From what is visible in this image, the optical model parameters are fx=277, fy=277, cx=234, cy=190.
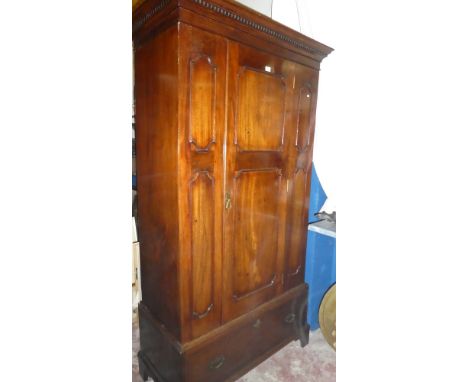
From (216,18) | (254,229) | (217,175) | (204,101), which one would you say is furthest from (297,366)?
(216,18)

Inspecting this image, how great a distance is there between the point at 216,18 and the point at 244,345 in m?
1.61

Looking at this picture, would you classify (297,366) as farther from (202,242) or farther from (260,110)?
(260,110)

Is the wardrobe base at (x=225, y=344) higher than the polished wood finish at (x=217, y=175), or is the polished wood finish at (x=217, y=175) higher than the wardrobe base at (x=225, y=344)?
the polished wood finish at (x=217, y=175)

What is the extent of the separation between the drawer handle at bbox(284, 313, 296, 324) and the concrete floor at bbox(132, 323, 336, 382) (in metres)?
0.23

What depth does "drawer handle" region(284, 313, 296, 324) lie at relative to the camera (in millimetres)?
1747

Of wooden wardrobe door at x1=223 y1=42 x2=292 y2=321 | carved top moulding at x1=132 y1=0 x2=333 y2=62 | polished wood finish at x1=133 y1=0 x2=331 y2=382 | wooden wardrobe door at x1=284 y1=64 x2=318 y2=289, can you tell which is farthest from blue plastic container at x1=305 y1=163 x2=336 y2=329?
carved top moulding at x1=132 y1=0 x2=333 y2=62

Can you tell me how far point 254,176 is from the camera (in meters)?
1.40

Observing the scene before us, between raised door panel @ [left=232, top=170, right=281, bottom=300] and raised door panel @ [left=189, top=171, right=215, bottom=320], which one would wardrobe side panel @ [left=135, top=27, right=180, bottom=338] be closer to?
raised door panel @ [left=189, top=171, right=215, bottom=320]

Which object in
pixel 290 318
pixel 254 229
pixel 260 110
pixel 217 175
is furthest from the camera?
pixel 290 318

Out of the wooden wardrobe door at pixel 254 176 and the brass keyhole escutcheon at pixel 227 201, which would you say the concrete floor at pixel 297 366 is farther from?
the brass keyhole escutcheon at pixel 227 201

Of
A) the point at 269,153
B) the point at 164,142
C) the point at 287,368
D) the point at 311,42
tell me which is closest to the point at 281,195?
the point at 269,153

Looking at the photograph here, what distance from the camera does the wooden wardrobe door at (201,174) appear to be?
1102 mm

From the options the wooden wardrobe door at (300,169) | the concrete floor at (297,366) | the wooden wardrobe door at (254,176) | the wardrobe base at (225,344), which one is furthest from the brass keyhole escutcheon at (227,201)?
the concrete floor at (297,366)
